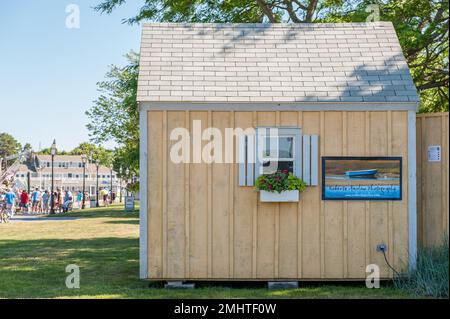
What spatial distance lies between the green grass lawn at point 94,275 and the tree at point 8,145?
96.7m

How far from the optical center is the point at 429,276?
8648mm

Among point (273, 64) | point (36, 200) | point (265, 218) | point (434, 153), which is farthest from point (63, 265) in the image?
point (36, 200)

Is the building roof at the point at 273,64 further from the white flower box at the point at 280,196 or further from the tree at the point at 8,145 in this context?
the tree at the point at 8,145

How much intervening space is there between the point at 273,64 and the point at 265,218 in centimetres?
275

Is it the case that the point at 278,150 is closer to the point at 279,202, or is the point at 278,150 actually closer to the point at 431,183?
the point at 279,202

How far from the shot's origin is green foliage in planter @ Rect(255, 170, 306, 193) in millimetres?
9008

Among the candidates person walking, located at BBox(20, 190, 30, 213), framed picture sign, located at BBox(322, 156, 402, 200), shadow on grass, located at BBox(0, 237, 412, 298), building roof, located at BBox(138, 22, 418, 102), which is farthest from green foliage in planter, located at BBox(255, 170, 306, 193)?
person walking, located at BBox(20, 190, 30, 213)

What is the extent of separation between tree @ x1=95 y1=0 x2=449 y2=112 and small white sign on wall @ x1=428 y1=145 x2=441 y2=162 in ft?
14.8

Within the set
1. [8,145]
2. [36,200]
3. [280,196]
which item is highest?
[8,145]

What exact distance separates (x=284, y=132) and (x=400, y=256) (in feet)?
8.98

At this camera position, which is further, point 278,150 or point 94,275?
point 94,275

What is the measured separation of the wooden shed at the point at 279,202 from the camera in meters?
9.29
